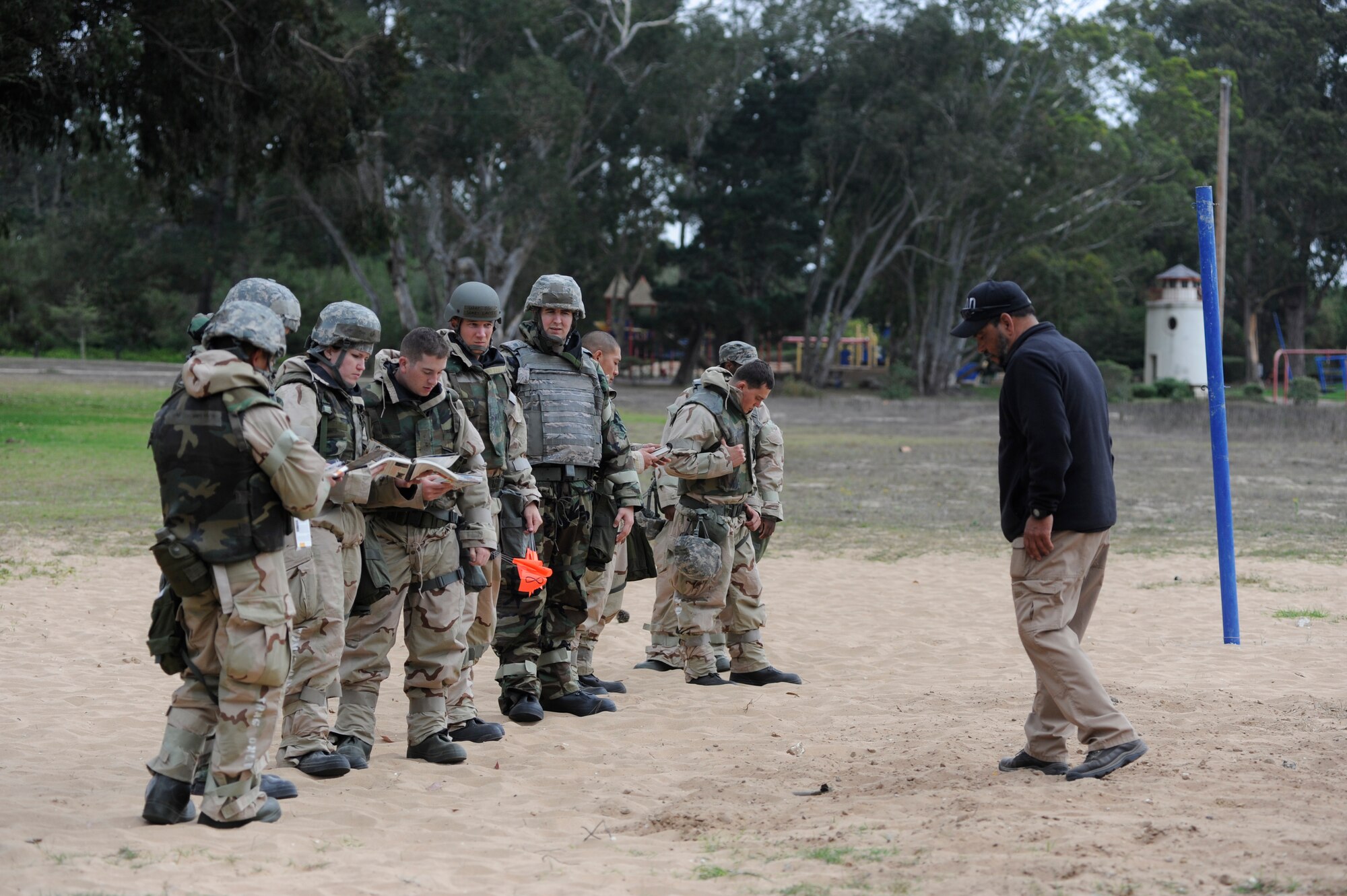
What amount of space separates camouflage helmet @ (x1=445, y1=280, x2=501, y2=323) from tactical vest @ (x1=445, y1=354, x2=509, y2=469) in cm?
22

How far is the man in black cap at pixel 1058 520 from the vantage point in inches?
226

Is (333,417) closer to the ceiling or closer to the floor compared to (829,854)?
closer to the ceiling

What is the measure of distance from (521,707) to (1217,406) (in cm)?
502

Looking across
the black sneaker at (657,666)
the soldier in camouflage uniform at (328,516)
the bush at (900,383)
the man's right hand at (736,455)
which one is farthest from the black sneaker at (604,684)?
the bush at (900,383)

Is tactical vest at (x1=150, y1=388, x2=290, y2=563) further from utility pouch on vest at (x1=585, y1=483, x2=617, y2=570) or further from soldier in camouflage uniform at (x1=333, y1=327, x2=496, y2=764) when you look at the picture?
utility pouch on vest at (x1=585, y1=483, x2=617, y2=570)

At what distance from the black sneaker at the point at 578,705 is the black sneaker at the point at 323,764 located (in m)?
1.66

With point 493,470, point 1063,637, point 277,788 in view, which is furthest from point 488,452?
point 1063,637

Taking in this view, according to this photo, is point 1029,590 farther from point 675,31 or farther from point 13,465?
point 675,31

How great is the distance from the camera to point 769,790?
6043 mm

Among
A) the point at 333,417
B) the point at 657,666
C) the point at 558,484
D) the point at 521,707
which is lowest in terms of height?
the point at 657,666

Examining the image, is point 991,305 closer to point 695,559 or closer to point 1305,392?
point 695,559

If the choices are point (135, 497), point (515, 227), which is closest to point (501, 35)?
point (515, 227)

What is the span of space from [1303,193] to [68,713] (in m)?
67.1

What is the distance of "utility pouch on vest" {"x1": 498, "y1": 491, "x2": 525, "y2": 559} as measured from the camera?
7.20 m
